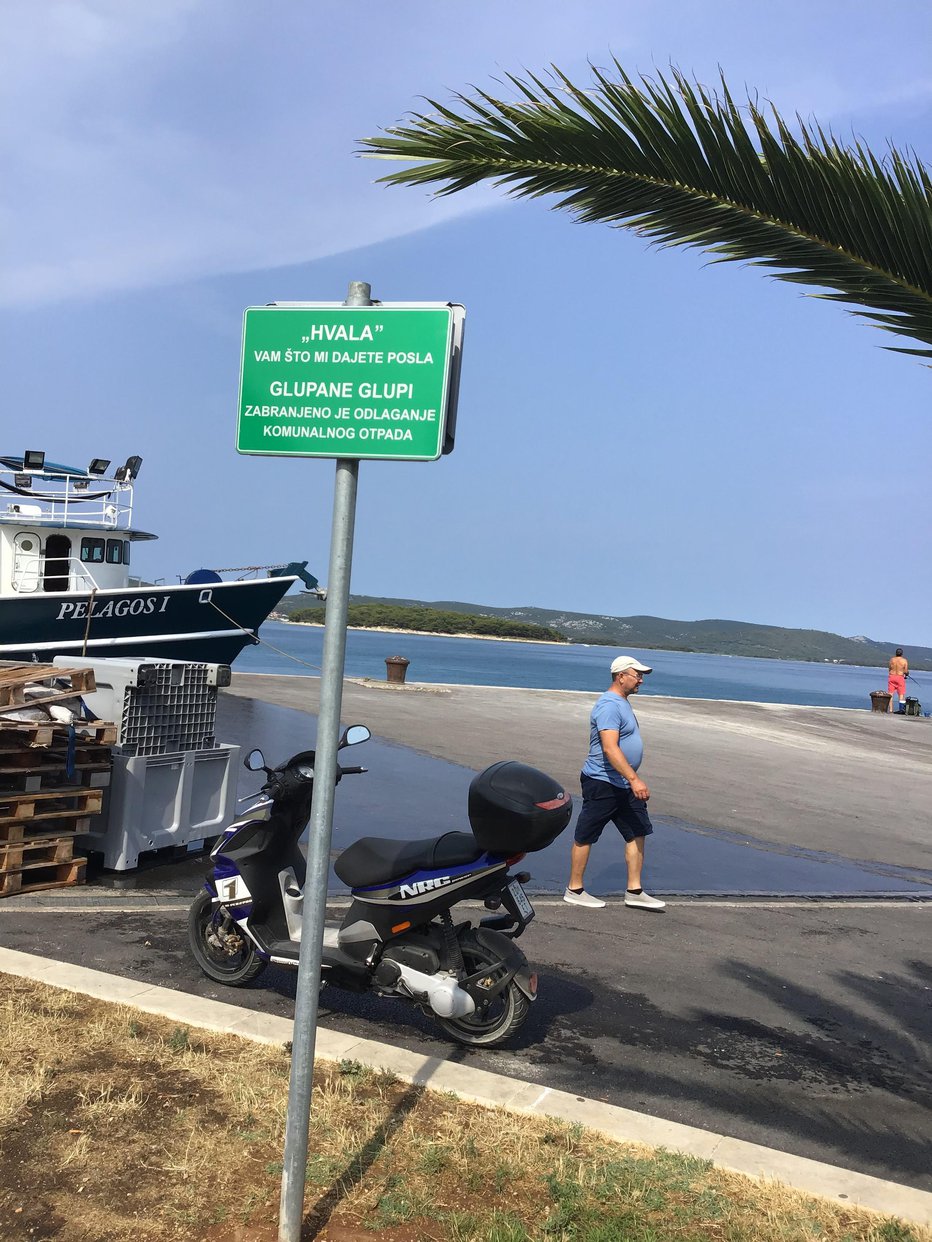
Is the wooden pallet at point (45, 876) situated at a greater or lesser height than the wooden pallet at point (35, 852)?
lesser

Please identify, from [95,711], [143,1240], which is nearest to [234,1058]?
[143,1240]

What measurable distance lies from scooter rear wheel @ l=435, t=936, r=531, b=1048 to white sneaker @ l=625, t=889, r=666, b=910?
3262 mm

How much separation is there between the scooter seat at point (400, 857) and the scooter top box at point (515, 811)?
0.29 ft

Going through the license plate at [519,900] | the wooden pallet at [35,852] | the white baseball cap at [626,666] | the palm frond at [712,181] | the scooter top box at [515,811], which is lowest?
the wooden pallet at [35,852]

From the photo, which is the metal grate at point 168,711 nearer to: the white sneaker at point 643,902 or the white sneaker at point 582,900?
the white sneaker at point 582,900

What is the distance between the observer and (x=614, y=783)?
789 centimetres

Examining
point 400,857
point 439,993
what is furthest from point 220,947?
point 439,993

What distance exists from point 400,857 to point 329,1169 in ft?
4.90

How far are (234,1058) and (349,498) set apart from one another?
2.59 m

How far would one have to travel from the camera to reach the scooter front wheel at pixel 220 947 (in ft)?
18.0

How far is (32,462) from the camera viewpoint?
24.5m

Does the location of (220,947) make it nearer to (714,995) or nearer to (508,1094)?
(508,1094)

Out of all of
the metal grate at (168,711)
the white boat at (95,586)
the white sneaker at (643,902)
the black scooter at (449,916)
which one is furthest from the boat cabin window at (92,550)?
the black scooter at (449,916)

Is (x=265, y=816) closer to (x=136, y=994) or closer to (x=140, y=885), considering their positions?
(x=136, y=994)
